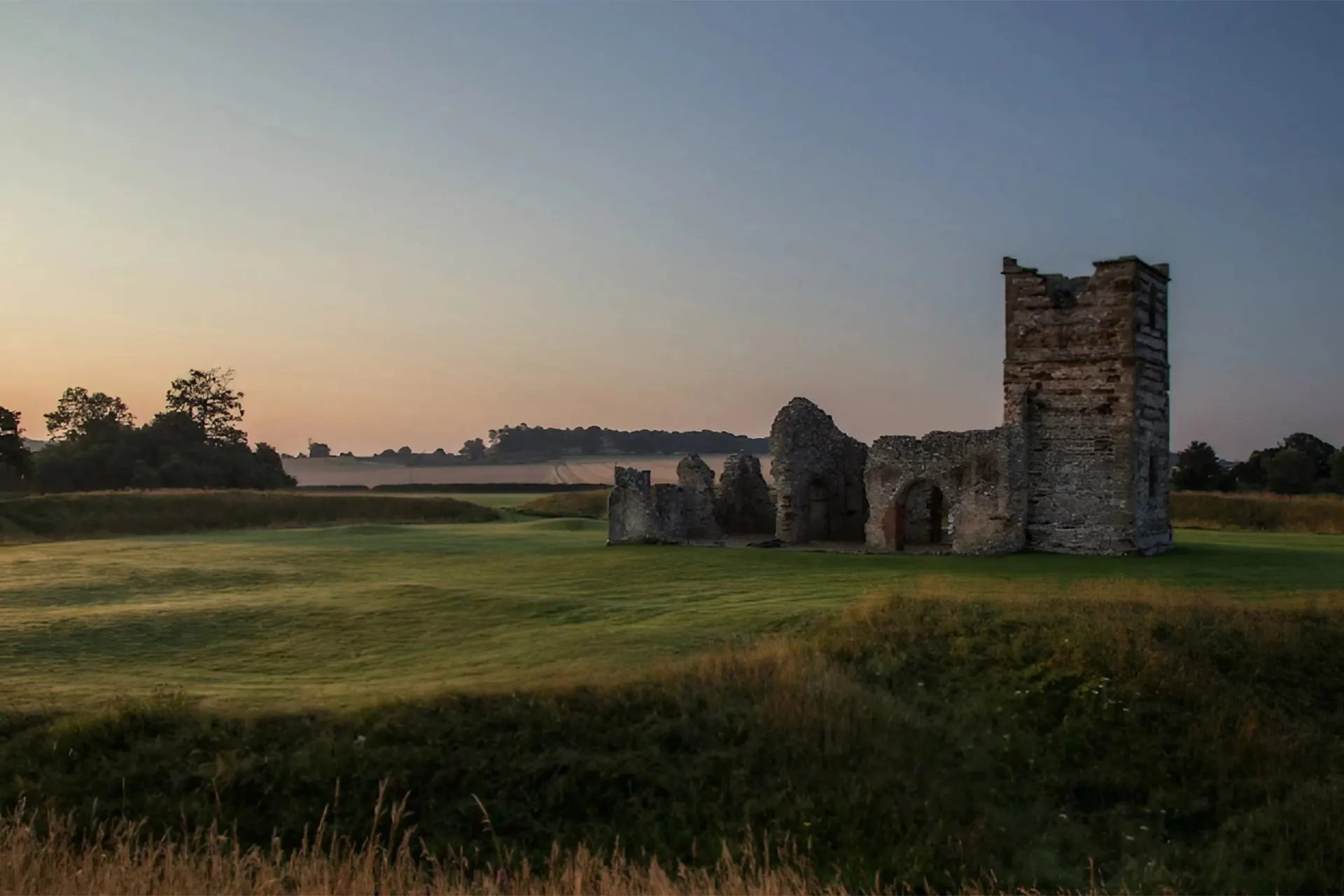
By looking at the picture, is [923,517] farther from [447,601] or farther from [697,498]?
[447,601]

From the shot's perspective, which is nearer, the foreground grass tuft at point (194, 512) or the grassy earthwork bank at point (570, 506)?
the foreground grass tuft at point (194, 512)

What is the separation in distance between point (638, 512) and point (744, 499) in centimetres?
747

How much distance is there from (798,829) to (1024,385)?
18.7 m

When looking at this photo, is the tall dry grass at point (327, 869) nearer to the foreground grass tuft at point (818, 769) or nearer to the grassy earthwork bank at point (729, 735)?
the grassy earthwork bank at point (729, 735)

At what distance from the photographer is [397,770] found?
12.2 meters

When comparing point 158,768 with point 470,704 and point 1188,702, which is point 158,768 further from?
point 1188,702

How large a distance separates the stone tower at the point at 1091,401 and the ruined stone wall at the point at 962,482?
0.62 m

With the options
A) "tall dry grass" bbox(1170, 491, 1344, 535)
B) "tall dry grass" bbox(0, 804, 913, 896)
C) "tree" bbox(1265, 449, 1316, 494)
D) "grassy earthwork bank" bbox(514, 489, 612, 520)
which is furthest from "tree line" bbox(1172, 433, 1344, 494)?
"tall dry grass" bbox(0, 804, 913, 896)

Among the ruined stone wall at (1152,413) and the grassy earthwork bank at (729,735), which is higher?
the ruined stone wall at (1152,413)

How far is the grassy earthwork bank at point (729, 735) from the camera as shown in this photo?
11.6 meters

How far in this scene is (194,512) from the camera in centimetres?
4619

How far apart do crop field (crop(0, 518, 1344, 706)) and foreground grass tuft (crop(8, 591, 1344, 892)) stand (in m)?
0.98

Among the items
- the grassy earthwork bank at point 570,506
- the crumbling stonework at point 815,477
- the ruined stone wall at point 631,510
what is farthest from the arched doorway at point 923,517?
the grassy earthwork bank at point 570,506

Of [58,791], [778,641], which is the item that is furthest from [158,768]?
[778,641]
